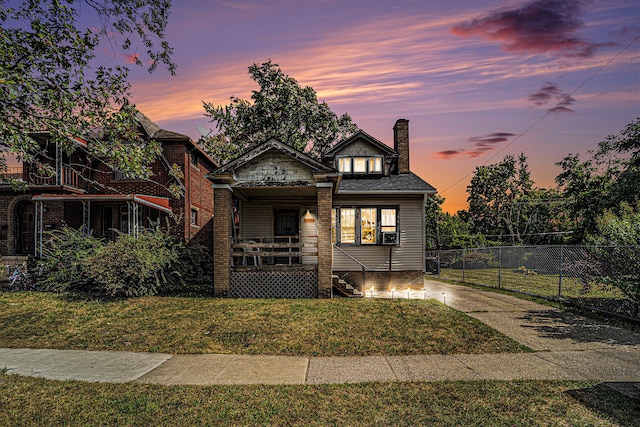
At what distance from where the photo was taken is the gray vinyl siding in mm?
16719

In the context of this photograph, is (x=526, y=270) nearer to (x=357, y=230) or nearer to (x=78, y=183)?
(x=357, y=230)

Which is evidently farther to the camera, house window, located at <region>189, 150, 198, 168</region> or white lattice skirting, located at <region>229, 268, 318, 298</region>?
house window, located at <region>189, 150, 198, 168</region>

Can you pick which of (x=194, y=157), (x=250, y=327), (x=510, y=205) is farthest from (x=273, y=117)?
(x=510, y=205)

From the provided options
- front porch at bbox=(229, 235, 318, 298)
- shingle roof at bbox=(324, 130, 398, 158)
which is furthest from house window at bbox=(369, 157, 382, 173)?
front porch at bbox=(229, 235, 318, 298)

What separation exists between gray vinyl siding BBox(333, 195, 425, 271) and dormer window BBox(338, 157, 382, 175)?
6.65 ft

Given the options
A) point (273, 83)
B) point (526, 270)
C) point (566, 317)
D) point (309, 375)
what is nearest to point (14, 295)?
point (309, 375)

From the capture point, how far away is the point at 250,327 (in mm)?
9039

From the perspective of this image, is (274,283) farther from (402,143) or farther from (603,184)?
(603,184)

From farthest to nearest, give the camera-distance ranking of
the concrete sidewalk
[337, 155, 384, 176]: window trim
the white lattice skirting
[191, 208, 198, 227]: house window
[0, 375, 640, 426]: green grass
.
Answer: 1. [191, 208, 198, 227]: house window
2. [337, 155, 384, 176]: window trim
3. the white lattice skirting
4. the concrete sidewalk
5. [0, 375, 640, 426]: green grass

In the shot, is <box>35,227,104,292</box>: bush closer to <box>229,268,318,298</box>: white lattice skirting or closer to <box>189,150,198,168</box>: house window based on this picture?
<box>229,268,318,298</box>: white lattice skirting

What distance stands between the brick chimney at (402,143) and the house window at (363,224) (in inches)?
115

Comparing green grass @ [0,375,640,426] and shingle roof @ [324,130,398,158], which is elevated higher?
shingle roof @ [324,130,398,158]

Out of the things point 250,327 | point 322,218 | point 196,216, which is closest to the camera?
point 250,327

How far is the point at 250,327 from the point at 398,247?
9462 millimetres
